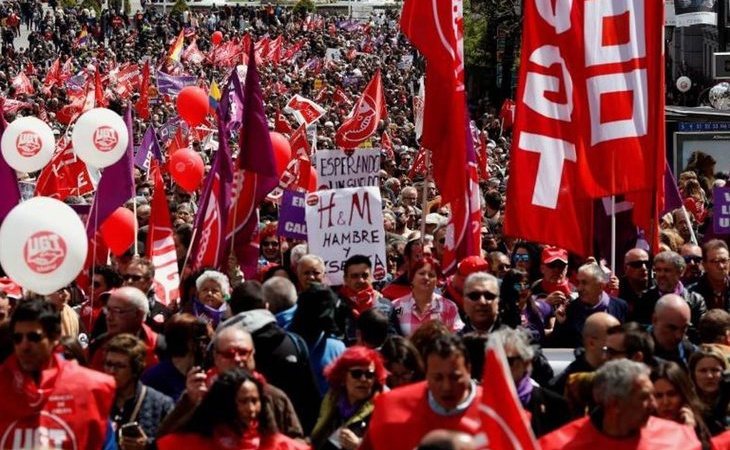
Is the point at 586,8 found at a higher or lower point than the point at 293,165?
higher

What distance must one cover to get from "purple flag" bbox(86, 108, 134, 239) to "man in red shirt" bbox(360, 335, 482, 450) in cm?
545

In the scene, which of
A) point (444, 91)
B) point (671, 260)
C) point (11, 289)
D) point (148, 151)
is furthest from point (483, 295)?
point (148, 151)

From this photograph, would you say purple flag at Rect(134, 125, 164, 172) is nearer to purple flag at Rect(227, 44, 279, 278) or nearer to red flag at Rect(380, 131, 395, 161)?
red flag at Rect(380, 131, 395, 161)

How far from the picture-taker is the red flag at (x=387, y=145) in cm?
2479

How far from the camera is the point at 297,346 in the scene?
822cm

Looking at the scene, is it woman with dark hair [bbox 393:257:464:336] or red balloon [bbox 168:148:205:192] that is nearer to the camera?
woman with dark hair [bbox 393:257:464:336]

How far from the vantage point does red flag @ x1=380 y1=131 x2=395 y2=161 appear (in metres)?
24.8

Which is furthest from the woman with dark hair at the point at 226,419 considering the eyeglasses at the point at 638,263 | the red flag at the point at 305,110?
the red flag at the point at 305,110

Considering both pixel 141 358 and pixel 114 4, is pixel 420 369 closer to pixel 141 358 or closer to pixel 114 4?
pixel 141 358

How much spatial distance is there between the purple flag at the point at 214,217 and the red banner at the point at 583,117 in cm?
207

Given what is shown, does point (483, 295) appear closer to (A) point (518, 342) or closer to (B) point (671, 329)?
(B) point (671, 329)

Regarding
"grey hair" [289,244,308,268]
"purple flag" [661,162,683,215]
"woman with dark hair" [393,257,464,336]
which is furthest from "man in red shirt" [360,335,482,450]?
"purple flag" [661,162,683,215]

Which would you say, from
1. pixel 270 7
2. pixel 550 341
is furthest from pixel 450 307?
pixel 270 7

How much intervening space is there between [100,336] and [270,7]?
227ft
